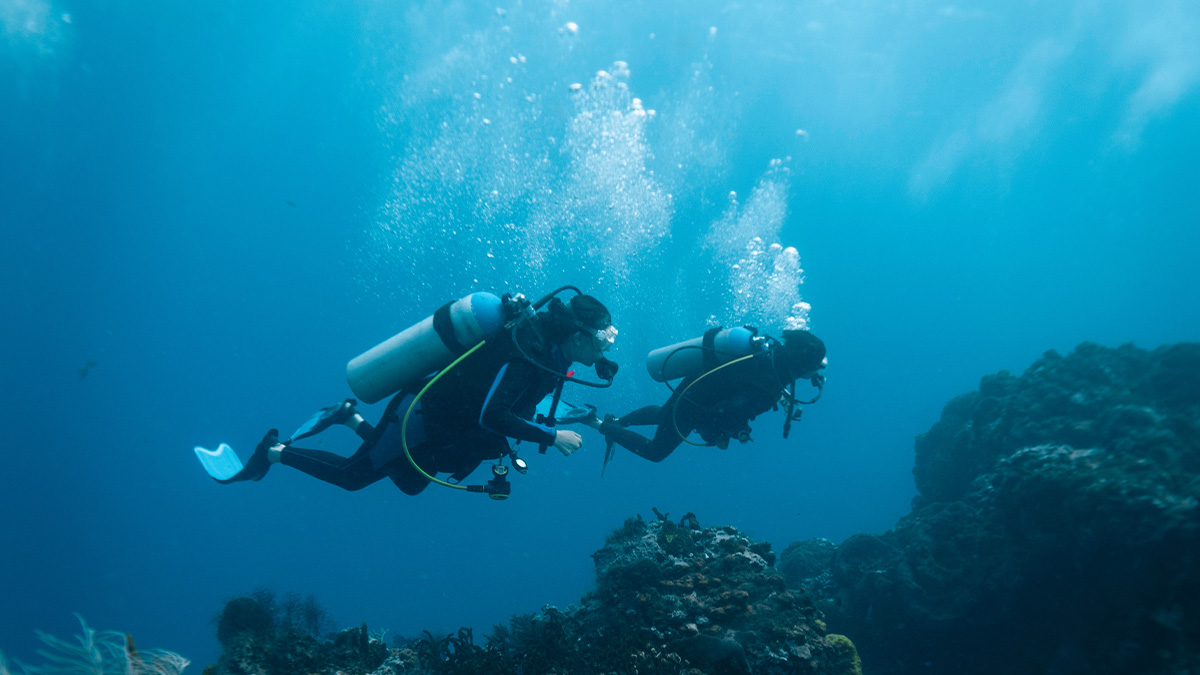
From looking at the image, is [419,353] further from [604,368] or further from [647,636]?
[647,636]

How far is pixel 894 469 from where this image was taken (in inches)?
4006

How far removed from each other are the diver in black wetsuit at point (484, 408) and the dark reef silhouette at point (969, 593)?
2.02 meters

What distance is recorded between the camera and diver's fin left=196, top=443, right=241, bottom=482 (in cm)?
556

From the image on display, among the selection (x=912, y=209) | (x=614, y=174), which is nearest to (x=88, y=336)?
(x=614, y=174)

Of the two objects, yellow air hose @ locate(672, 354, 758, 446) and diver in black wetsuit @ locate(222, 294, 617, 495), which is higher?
yellow air hose @ locate(672, 354, 758, 446)

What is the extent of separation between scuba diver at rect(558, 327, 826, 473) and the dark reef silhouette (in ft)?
4.87

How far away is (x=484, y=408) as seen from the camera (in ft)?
14.1

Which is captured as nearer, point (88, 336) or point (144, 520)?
point (88, 336)

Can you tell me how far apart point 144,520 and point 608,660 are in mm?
92716

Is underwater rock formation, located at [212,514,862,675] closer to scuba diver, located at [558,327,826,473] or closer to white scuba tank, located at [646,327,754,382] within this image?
scuba diver, located at [558,327,826,473]

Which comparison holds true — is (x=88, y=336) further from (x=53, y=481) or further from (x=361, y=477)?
(x=361, y=477)

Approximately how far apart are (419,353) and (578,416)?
2.33 m

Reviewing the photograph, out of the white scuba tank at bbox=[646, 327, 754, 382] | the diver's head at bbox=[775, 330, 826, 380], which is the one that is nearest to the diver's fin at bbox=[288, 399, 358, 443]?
the white scuba tank at bbox=[646, 327, 754, 382]


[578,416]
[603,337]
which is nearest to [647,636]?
[578,416]
